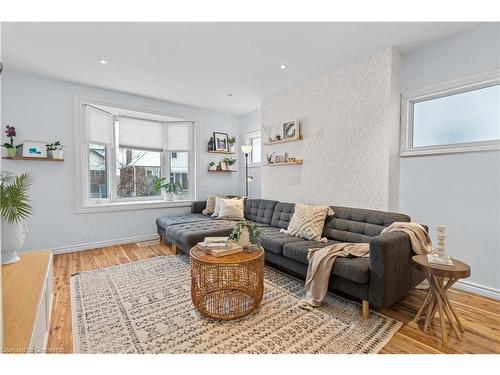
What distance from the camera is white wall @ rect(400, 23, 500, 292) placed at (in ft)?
7.51

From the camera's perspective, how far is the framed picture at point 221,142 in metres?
5.18

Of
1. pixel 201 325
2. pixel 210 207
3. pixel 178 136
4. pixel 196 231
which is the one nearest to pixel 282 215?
pixel 196 231

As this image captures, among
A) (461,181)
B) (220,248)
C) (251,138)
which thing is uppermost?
(251,138)

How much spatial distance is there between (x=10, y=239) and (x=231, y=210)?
2.72m

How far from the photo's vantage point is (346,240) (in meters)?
2.70

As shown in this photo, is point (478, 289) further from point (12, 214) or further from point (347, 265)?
point (12, 214)

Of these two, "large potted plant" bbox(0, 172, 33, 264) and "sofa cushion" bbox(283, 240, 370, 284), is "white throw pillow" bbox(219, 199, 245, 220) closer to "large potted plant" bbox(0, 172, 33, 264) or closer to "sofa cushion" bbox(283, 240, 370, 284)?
"sofa cushion" bbox(283, 240, 370, 284)

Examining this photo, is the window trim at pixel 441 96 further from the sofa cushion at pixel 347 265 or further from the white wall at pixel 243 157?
the white wall at pixel 243 157

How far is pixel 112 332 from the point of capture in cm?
181

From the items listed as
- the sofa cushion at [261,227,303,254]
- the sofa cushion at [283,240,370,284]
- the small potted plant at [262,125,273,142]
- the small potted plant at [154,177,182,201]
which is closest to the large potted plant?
the sofa cushion at [261,227,303,254]

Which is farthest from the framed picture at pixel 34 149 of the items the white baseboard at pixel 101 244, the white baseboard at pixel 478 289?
the white baseboard at pixel 478 289

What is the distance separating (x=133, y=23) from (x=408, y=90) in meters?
2.96

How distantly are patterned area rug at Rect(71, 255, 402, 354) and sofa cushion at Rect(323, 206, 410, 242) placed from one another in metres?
0.69
